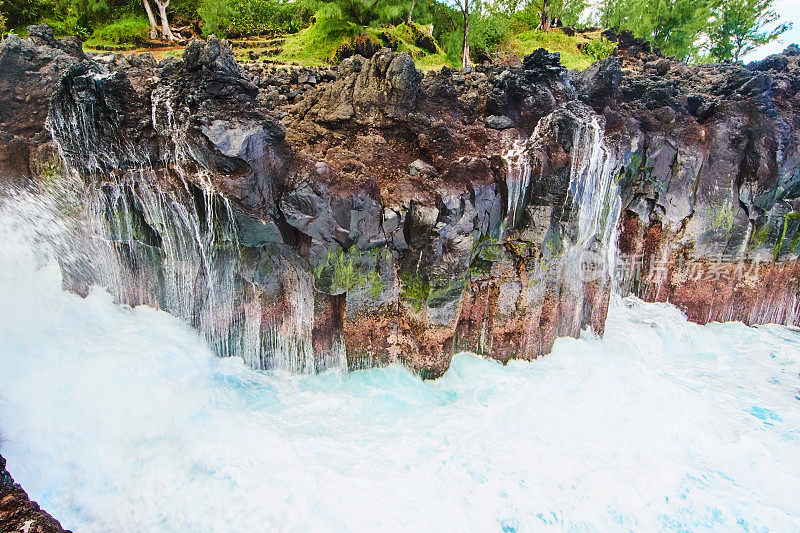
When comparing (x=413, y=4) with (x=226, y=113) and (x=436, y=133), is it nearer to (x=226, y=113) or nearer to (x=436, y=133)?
(x=436, y=133)

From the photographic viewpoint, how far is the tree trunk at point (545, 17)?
24.6 m

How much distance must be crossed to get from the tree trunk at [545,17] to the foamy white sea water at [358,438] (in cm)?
2185

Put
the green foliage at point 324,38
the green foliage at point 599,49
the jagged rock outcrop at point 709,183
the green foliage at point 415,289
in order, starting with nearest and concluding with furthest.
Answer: the green foliage at point 415,289, the jagged rock outcrop at point 709,183, the green foliage at point 324,38, the green foliage at point 599,49

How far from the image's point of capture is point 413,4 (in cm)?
1995

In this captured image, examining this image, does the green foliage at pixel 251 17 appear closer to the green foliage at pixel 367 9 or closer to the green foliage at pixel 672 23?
the green foliage at pixel 367 9

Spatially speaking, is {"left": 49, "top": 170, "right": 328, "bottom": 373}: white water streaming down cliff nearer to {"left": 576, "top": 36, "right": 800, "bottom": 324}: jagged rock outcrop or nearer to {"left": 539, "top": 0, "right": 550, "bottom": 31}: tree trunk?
{"left": 576, "top": 36, "right": 800, "bottom": 324}: jagged rock outcrop

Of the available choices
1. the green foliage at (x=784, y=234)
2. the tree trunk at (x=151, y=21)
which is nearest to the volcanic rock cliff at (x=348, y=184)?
the green foliage at (x=784, y=234)

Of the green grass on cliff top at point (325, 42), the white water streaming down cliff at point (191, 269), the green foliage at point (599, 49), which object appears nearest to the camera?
the white water streaming down cliff at point (191, 269)

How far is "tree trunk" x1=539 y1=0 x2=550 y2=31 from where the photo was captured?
80.7ft

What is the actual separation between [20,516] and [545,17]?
1170 inches

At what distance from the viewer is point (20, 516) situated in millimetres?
4711

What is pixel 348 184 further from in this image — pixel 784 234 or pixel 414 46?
pixel 414 46

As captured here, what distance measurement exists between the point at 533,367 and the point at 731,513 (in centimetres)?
426

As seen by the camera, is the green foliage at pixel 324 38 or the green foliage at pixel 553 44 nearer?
the green foliage at pixel 324 38
